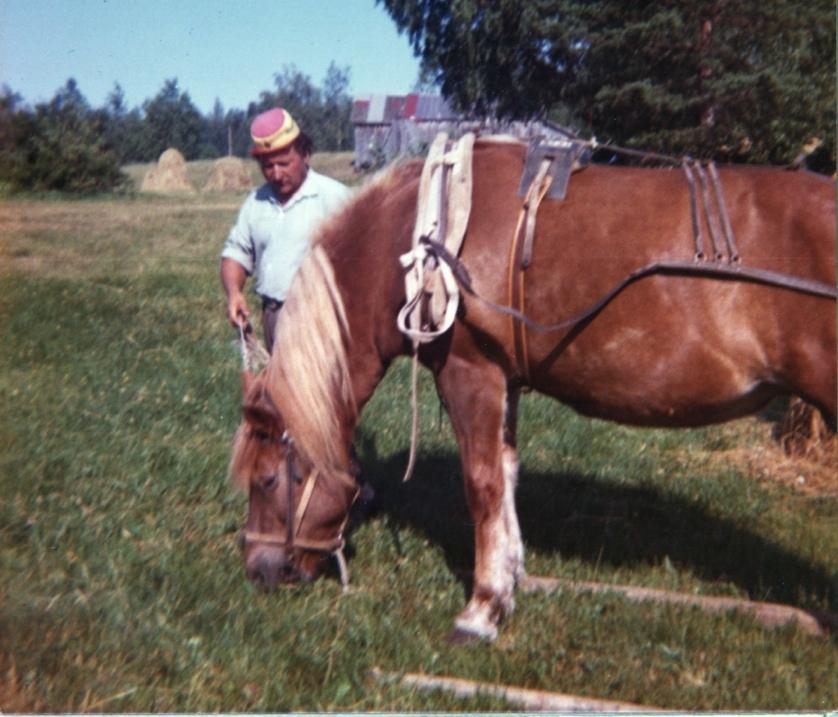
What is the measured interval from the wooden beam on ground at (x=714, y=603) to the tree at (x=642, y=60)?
226cm

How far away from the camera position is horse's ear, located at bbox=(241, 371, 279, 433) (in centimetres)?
356

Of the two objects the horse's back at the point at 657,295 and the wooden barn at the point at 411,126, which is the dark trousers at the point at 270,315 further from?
the horse's back at the point at 657,295

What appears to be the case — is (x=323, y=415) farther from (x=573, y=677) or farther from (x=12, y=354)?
(x=12, y=354)

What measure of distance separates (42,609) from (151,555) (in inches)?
25.0

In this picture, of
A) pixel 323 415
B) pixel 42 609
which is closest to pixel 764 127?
pixel 323 415

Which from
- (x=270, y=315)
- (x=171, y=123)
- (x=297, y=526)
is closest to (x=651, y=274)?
(x=297, y=526)

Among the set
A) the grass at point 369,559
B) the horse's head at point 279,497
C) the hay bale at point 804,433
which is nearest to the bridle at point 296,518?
the horse's head at point 279,497

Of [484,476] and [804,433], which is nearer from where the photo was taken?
[484,476]

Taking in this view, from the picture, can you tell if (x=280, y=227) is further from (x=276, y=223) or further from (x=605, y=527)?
(x=605, y=527)

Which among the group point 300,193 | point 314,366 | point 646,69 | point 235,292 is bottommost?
point 314,366

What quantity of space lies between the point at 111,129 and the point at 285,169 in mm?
3495

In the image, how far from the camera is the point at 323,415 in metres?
3.54

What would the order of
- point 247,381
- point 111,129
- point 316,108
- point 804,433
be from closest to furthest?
point 247,381 → point 804,433 → point 111,129 → point 316,108

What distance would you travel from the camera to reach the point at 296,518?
367cm
